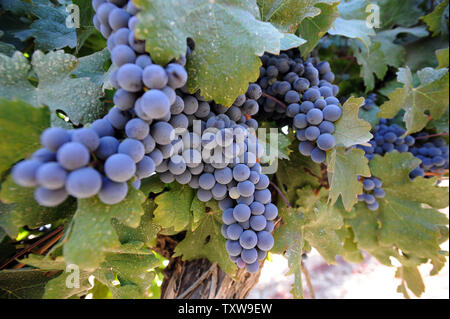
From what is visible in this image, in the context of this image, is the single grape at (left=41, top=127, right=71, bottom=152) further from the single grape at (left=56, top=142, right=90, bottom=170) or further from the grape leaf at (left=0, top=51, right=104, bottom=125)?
the grape leaf at (left=0, top=51, right=104, bottom=125)

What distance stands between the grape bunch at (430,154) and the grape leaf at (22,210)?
90 cm

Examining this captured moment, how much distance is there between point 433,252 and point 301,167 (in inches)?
16.1

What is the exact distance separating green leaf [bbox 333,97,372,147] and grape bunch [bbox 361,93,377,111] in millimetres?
378

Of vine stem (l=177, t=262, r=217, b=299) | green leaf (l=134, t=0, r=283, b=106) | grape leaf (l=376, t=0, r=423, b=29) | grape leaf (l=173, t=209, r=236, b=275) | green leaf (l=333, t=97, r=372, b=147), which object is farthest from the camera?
grape leaf (l=376, t=0, r=423, b=29)

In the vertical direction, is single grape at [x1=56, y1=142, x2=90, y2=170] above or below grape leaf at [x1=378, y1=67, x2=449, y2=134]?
above

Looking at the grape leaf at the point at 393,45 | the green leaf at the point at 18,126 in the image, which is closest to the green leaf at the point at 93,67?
the green leaf at the point at 18,126

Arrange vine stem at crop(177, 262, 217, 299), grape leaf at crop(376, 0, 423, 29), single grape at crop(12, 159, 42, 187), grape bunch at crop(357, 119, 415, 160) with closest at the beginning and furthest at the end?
single grape at crop(12, 159, 42, 187) → vine stem at crop(177, 262, 217, 299) → grape bunch at crop(357, 119, 415, 160) → grape leaf at crop(376, 0, 423, 29)

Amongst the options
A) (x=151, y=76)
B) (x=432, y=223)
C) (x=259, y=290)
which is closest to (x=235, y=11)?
(x=151, y=76)

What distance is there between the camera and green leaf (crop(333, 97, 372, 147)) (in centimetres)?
53

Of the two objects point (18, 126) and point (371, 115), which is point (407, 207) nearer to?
point (371, 115)

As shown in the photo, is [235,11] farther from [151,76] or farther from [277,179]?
[277,179]

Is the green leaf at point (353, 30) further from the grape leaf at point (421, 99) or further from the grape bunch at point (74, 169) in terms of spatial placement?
the grape bunch at point (74, 169)

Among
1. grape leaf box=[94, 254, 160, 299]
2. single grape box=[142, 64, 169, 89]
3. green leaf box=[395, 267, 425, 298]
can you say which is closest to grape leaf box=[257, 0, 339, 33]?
single grape box=[142, 64, 169, 89]
